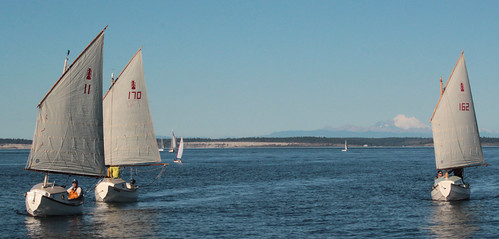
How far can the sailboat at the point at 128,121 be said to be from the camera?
57.8 meters

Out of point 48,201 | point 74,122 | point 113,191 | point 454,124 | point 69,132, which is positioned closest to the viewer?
point 48,201

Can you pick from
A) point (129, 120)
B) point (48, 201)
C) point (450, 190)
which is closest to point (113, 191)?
point (129, 120)

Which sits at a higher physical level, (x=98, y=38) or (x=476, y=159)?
(x=98, y=38)

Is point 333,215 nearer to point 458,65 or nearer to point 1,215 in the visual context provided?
point 458,65

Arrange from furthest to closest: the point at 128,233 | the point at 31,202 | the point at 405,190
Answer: the point at 405,190 → the point at 31,202 → the point at 128,233

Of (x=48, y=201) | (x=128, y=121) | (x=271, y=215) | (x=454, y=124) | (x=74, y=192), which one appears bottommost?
(x=271, y=215)

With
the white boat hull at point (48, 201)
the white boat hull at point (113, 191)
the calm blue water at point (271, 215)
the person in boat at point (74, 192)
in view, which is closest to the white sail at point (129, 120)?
the white boat hull at point (113, 191)

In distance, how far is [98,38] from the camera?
43656mm

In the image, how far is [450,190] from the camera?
2186 inches

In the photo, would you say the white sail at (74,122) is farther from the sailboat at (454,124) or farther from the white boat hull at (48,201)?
the sailboat at (454,124)

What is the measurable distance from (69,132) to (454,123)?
118ft

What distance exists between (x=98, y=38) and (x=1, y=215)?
1582 cm

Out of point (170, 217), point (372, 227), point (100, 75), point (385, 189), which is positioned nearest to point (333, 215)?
point (372, 227)

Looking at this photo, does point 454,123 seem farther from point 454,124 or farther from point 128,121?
point 128,121
